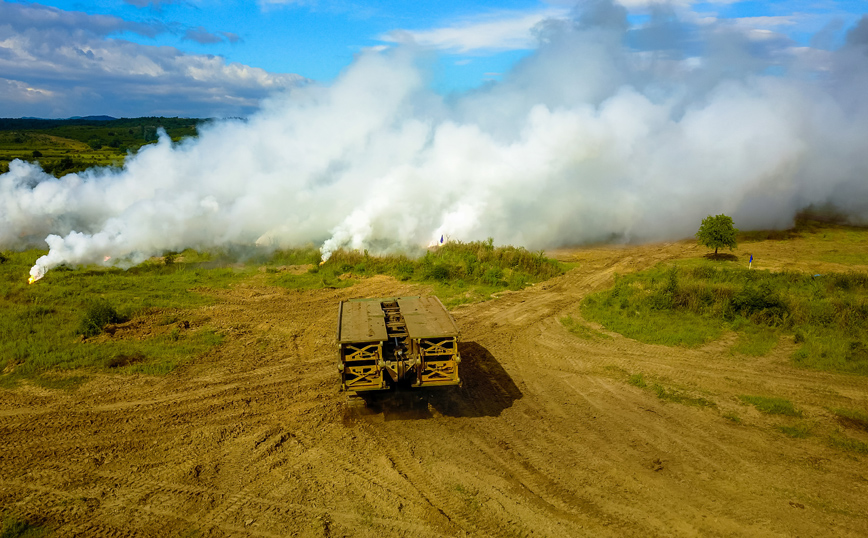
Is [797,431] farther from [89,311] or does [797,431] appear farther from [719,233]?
[719,233]

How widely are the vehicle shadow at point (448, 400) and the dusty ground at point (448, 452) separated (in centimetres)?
6

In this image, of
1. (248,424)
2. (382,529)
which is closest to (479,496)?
(382,529)

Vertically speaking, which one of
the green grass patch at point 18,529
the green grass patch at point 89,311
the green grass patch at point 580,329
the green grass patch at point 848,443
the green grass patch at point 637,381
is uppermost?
the green grass patch at point 580,329

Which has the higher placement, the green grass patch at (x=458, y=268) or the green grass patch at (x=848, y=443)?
the green grass patch at (x=458, y=268)

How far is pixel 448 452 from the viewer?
398 inches

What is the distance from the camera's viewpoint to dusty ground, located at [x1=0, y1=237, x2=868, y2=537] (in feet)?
27.0

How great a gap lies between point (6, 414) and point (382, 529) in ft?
30.0

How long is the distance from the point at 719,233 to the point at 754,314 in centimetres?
1331

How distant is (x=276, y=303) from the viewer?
20.8 metres

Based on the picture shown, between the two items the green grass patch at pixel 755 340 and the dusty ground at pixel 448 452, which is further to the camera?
the green grass patch at pixel 755 340

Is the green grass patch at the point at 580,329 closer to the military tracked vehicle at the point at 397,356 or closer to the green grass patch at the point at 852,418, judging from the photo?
the green grass patch at the point at 852,418

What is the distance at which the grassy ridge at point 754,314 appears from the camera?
584 inches

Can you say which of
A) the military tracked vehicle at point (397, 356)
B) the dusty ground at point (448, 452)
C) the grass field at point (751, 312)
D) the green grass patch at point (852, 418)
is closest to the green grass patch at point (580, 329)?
the grass field at point (751, 312)

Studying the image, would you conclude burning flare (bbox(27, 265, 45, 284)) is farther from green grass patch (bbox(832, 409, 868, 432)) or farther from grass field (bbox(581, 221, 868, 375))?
green grass patch (bbox(832, 409, 868, 432))
